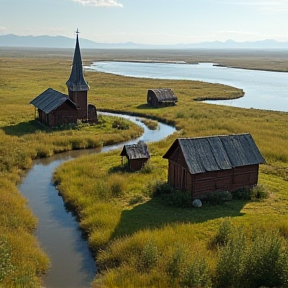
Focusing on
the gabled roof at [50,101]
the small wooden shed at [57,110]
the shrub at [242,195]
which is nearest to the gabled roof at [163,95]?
the gabled roof at [50,101]

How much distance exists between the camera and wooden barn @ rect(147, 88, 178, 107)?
55.5m

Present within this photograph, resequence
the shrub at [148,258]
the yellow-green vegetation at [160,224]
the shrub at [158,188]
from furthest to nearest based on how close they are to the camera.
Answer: the shrub at [158,188]
the shrub at [148,258]
the yellow-green vegetation at [160,224]

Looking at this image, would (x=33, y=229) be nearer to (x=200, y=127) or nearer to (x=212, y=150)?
(x=212, y=150)

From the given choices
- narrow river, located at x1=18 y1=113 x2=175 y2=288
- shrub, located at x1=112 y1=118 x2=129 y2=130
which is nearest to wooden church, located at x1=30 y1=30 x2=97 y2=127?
shrub, located at x1=112 y1=118 x2=129 y2=130

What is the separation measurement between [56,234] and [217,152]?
9.31m

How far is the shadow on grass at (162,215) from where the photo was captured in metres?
16.8

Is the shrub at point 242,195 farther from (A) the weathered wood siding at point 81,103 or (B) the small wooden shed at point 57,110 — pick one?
(A) the weathered wood siding at point 81,103

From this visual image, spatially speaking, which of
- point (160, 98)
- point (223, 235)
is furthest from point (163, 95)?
point (223, 235)

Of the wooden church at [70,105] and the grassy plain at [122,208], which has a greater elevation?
the wooden church at [70,105]

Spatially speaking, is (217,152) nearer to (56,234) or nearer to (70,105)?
(56,234)

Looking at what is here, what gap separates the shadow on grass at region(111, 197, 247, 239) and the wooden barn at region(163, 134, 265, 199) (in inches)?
48.7

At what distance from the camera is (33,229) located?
1762 cm

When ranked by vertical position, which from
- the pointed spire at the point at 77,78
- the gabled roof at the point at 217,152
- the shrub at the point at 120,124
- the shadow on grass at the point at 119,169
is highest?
the pointed spire at the point at 77,78

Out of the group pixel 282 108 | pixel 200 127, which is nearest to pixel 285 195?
pixel 200 127
